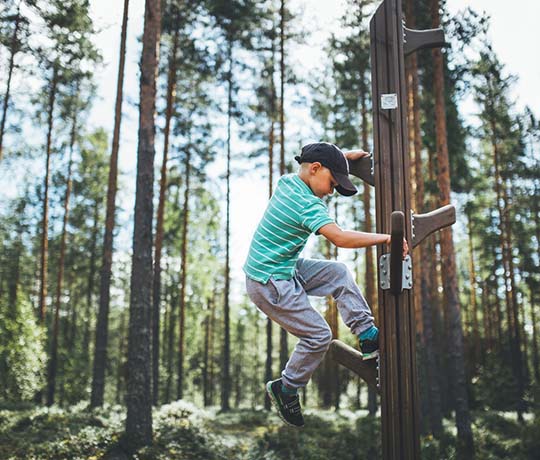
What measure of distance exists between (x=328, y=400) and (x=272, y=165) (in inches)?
459

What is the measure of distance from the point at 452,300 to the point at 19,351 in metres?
12.1

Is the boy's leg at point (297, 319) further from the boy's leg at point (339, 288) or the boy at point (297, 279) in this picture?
the boy's leg at point (339, 288)

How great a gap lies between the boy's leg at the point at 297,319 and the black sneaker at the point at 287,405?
0.07 meters

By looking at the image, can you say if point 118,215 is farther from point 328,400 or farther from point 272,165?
point 328,400

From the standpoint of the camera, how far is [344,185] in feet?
9.71

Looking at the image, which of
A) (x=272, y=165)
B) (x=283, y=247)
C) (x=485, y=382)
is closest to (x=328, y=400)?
(x=485, y=382)

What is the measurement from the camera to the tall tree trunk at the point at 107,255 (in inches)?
592

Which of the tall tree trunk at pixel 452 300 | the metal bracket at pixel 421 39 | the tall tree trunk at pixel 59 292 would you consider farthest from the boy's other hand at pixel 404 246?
the tall tree trunk at pixel 59 292

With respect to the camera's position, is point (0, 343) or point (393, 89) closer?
point (393, 89)

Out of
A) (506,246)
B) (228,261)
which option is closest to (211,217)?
(228,261)

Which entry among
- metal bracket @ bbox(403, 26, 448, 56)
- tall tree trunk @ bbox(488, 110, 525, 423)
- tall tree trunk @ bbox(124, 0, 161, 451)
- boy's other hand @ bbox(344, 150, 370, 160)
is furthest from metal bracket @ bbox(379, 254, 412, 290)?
tall tree trunk @ bbox(488, 110, 525, 423)

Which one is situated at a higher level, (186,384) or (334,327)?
(334,327)

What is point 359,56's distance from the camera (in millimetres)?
18812

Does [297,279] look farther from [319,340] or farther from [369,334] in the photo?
[369,334]
